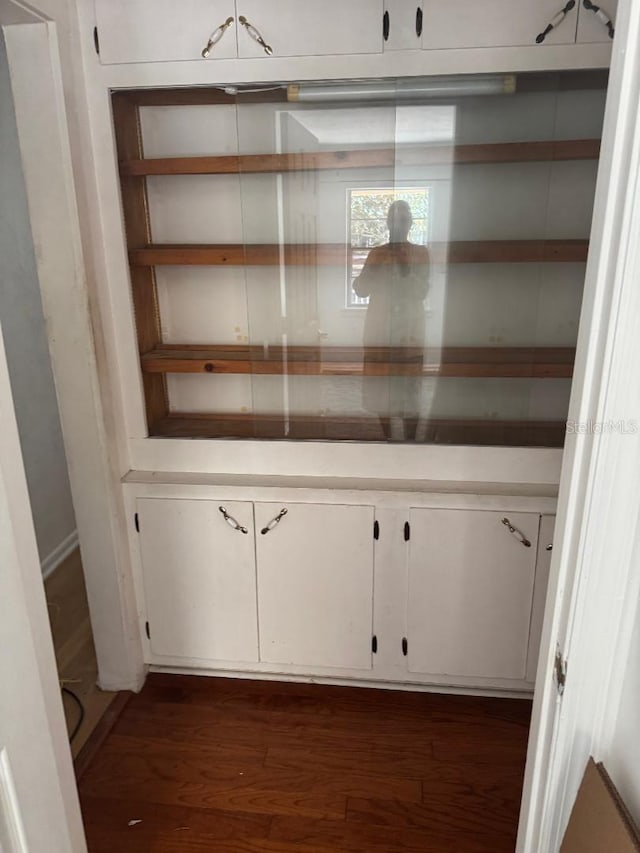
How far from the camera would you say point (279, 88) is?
189cm

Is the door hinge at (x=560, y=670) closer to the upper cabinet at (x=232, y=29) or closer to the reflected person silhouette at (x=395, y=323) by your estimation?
the reflected person silhouette at (x=395, y=323)

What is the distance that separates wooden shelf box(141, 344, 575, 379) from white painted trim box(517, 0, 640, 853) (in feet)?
3.47

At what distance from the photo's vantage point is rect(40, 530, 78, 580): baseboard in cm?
291

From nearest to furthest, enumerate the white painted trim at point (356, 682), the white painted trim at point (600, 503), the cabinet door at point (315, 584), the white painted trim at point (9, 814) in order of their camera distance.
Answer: the white painted trim at point (600, 503) < the white painted trim at point (9, 814) < the cabinet door at point (315, 584) < the white painted trim at point (356, 682)

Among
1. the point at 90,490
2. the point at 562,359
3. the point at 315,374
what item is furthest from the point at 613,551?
the point at 90,490

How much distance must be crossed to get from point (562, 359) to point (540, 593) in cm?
78

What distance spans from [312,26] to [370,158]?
392mm

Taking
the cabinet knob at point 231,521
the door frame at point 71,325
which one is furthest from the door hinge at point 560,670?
the door frame at point 71,325

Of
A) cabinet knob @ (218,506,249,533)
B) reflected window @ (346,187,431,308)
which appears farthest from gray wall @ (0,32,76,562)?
reflected window @ (346,187,431,308)

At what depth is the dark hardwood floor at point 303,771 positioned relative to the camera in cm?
175

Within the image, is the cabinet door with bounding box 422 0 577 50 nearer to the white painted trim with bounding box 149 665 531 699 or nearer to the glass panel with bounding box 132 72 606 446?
the glass panel with bounding box 132 72 606 446

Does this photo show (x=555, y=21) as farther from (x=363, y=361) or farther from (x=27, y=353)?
(x=27, y=353)

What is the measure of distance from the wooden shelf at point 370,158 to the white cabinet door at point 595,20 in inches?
10.4

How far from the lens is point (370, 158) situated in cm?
193
